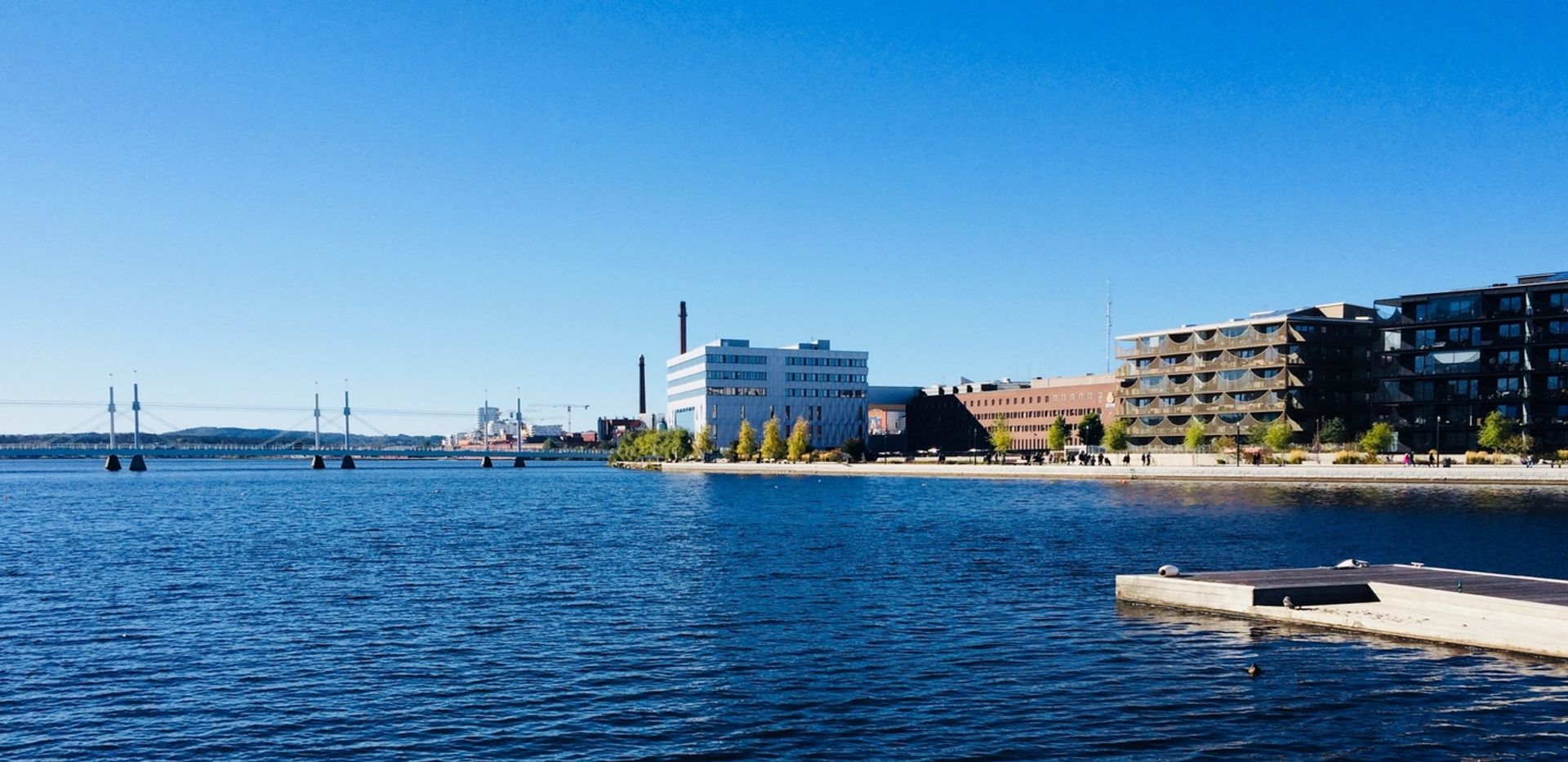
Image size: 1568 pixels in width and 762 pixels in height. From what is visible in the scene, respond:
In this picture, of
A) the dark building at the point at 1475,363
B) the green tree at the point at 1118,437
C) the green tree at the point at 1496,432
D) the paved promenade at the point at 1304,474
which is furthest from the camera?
the green tree at the point at 1118,437

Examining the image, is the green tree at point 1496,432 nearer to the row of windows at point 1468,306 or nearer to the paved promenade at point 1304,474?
the paved promenade at point 1304,474

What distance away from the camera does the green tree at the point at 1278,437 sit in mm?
161000

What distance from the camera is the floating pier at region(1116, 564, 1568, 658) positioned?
3491cm

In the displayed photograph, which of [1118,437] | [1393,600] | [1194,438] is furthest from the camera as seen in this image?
[1118,437]

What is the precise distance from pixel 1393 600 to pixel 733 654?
2131 centimetres

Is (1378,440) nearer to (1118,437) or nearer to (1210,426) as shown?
(1210,426)

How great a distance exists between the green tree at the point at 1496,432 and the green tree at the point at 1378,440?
9835 millimetres

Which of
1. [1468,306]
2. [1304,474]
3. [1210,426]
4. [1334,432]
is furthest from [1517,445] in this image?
[1210,426]

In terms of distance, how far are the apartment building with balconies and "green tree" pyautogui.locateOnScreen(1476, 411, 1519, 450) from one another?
2557 cm

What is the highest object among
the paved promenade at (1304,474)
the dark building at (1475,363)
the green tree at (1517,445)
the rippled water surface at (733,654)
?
the dark building at (1475,363)

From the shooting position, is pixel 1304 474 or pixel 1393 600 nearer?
pixel 1393 600

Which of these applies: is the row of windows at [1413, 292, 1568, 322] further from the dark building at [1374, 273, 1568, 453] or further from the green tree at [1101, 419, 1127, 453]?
the green tree at [1101, 419, 1127, 453]

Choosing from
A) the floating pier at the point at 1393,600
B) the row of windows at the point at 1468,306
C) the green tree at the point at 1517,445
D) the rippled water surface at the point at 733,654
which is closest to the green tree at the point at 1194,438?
the row of windows at the point at 1468,306

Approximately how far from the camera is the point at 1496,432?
13912 centimetres
